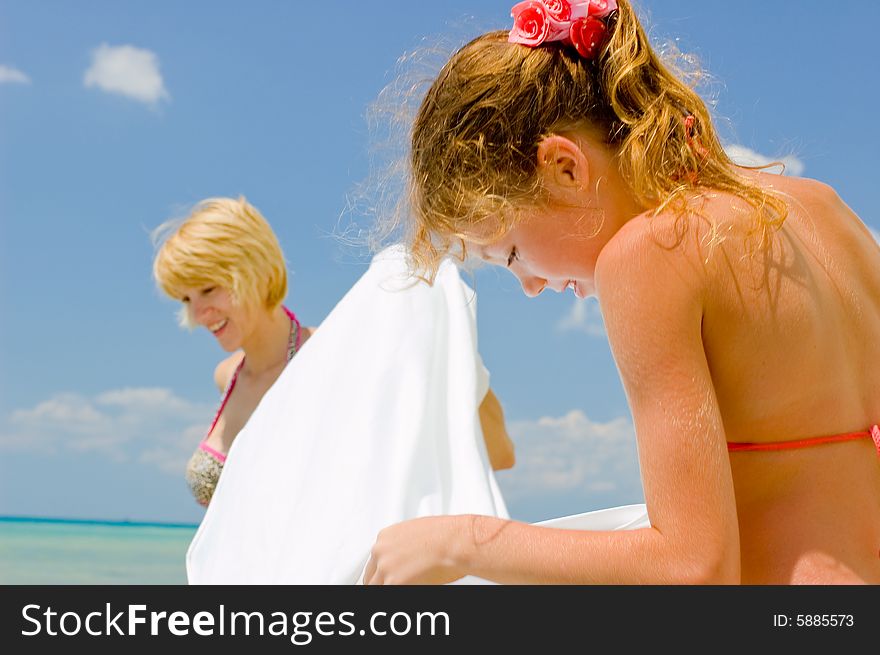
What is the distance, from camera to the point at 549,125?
1147 millimetres

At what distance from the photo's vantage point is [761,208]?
1.04m

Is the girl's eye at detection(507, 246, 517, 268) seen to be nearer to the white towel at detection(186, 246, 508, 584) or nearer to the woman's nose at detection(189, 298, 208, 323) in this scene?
the white towel at detection(186, 246, 508, 584)

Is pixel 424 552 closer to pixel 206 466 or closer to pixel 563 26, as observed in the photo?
pixel 563 26

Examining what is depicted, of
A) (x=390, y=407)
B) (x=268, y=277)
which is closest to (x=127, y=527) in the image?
(x=268, y=277)

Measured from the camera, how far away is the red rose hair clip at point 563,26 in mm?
1190

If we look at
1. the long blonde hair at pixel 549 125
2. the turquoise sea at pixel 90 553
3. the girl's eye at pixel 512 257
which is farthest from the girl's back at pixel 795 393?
the turquoise sea at pixel 90 553

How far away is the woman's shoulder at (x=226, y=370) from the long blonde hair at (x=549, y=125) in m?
3.38

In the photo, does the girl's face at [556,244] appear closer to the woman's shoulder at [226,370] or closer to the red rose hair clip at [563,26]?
the red rose hair clip at [563,26]

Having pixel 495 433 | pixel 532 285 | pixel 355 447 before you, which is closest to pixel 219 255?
pixel 495 433

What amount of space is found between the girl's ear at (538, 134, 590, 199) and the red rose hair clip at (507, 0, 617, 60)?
15cm

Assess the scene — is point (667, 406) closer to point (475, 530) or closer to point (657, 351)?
point (657, 351)

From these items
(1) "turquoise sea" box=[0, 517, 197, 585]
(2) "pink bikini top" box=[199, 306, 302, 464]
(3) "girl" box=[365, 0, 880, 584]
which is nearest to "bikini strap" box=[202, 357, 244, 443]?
(2) "pink bikini top" box=[199, 306, 302, 464]

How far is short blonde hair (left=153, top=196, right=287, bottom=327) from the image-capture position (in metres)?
3.91

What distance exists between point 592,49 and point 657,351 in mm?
464
